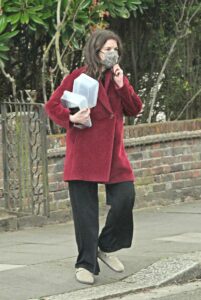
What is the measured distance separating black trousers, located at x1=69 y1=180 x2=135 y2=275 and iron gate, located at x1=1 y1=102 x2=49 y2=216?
314 centimetres

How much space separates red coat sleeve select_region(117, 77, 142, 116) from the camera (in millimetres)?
6363

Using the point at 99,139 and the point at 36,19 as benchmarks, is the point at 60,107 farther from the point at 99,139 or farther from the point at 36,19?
the point at 36,19

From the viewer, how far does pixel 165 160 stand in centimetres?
1142

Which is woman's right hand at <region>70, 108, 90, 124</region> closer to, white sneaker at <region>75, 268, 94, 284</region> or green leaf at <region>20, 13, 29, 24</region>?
white sneaker at <region>75, 268, 94, 284</region>

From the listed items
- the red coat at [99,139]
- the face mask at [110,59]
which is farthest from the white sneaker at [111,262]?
the face mask at [110,59]

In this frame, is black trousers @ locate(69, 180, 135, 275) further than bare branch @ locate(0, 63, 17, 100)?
No

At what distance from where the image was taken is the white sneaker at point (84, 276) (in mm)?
6383

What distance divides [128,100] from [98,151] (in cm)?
45

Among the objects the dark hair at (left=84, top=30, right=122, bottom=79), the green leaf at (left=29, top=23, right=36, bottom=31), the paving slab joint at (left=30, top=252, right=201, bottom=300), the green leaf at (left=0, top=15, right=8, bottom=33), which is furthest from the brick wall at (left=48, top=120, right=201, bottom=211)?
the dark hair at (left=84, top=30, right=122, bottom=79)

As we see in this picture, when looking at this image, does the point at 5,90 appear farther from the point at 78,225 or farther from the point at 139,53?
the point at 78,225

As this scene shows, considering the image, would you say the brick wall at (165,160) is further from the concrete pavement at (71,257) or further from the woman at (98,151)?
the woman at (98,151)

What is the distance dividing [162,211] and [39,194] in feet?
6.52

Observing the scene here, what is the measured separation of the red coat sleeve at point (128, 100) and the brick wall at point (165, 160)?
4.01 metres

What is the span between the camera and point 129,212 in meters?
A: 6.47
